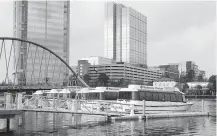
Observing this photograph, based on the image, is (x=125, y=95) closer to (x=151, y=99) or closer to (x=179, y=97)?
(x=151, y=99)

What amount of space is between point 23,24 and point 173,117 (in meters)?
167

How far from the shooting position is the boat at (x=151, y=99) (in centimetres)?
4541

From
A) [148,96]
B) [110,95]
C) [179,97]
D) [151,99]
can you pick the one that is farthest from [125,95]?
[179,97]

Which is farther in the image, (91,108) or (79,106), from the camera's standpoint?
(79,106)

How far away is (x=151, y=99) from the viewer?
47719 millimetres

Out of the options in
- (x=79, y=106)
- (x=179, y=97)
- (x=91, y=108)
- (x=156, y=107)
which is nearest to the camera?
(x=91, y=108)

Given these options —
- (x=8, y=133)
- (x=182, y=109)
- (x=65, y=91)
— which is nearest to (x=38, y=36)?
(x=65, y=91)

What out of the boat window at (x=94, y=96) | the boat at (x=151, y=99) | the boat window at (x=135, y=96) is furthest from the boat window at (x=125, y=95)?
the boat window at (x=94, y=96)

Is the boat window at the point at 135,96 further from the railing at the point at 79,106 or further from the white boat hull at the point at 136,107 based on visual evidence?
the railing at the point at 79,106

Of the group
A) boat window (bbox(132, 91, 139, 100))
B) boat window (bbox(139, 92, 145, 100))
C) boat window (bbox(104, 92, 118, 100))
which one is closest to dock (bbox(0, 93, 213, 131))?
boat window (bbox(132, 91, 139, 100))

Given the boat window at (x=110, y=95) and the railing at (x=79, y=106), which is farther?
the boat window at (x=110, y=95)

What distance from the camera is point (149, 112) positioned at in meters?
46.8

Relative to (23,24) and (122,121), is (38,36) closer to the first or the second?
(23,24)

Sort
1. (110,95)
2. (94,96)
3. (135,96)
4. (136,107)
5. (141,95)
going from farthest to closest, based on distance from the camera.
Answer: (94,96)
(110,95)
(141,95)
(135,96)
(136,107)
